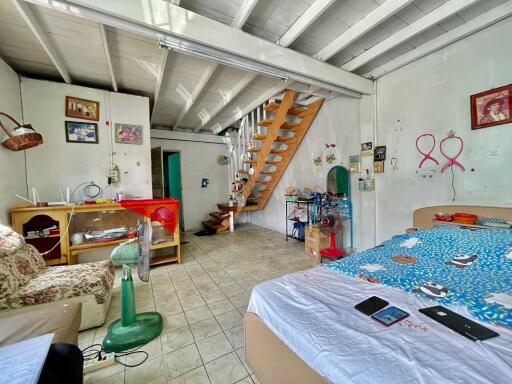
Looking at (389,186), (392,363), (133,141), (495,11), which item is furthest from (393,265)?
(133,141)

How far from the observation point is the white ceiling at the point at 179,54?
6.29ft

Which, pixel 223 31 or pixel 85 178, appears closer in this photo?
pixel 223 31

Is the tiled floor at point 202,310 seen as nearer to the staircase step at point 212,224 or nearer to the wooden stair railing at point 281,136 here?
the staircase step at point 212,224

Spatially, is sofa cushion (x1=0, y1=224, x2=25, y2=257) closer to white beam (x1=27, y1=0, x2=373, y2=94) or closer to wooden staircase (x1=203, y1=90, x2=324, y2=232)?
white beam (x1=27, y1=0, x2=373, y2=94)

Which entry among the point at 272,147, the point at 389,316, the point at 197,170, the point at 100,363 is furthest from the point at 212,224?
the point at 389,316

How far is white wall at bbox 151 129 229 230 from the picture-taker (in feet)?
18.4

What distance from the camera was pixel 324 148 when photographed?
3.85 metres

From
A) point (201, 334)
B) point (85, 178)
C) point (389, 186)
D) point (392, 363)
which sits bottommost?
point (201, 334)

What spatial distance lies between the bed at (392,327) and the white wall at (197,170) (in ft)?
16.0

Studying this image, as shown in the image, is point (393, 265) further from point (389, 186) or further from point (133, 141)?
point (133, 141)

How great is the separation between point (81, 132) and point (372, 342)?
13.1 feet

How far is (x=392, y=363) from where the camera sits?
708mm

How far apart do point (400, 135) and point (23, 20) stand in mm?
4181

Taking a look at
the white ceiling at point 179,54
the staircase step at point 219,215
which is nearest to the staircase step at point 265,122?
the white ceiling at point 179,54
